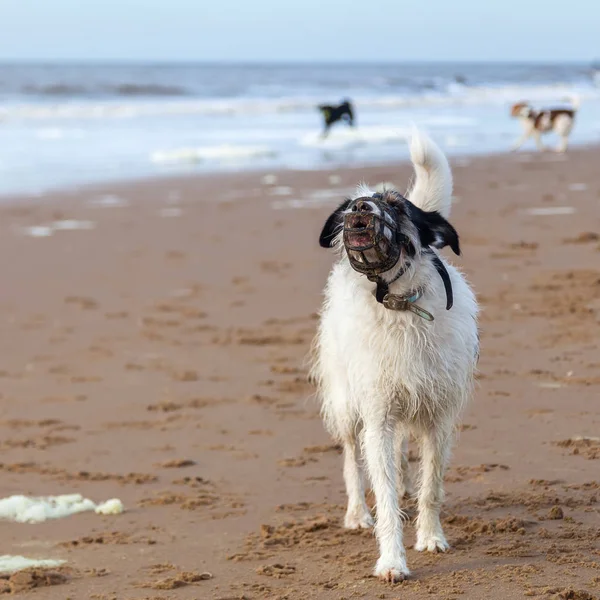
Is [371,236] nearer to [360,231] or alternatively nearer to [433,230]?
[360,231]

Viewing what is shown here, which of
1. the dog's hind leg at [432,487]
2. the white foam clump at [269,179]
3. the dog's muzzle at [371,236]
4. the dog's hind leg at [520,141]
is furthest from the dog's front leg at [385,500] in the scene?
the dog's hind leg at [520,141]

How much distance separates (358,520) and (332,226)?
1371mm

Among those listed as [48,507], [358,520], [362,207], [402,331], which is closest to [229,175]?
[48,507]

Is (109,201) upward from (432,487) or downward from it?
upward

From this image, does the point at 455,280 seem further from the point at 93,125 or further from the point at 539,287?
the point at 93,125

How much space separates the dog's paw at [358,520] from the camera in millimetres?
4559

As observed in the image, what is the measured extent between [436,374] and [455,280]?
0.41 m

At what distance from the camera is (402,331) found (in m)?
3.99

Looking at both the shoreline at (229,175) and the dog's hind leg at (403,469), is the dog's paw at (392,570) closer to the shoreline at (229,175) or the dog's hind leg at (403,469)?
the dog's hind leg at (403,469)

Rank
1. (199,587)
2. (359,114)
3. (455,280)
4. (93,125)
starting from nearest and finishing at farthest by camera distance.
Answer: (199,587)
(455,280)
(93,125)
(359,114)

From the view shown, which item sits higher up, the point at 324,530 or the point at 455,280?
the point at 455,280

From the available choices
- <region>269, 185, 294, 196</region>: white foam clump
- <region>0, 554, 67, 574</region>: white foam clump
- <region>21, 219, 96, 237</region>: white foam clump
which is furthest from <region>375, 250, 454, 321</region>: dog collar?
<region>269, 185, 294, 196</region>: white foam clump

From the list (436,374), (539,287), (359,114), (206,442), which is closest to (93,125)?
(359,114)

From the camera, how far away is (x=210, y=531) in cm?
453
